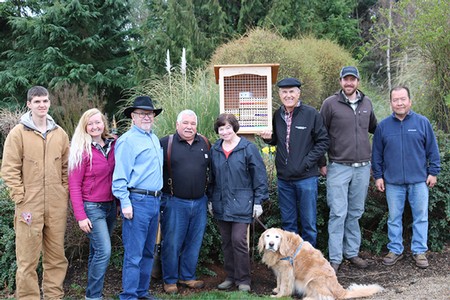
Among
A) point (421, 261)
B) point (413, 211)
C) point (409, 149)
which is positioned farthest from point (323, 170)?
point (421, 261)

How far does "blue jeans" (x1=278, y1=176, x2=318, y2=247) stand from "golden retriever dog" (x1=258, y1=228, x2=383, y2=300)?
51cm

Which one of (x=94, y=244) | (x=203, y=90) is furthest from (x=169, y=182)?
(x=203, y=90)

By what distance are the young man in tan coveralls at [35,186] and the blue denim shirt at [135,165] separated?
635 mm

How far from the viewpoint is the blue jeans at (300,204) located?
5.64 meters

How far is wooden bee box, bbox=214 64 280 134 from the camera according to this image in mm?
6125

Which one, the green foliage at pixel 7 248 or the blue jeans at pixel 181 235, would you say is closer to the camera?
the blue jeans at pixel 181 235

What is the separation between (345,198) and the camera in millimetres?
5863

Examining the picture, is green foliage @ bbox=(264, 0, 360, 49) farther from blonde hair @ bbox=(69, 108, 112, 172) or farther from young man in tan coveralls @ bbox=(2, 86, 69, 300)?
young man in tan coveralls @ bbox=(2, 86, 69, 300)

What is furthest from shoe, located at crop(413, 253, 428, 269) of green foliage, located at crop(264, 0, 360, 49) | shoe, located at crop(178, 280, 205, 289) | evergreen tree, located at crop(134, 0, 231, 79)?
evergreen tree, located at crop(134, 0, 231, 79)

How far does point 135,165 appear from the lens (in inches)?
189

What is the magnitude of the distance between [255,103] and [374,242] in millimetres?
2614

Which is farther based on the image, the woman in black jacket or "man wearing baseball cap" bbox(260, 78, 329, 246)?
"man wearing baseball cap" bbox(260, 78, 329, 246)

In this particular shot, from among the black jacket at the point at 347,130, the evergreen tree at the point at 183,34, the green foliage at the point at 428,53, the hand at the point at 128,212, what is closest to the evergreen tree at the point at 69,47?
the evergreen tree at the point at 183,34

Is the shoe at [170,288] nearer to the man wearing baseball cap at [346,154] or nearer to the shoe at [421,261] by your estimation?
the man wearing baseball cap at [346,154]
